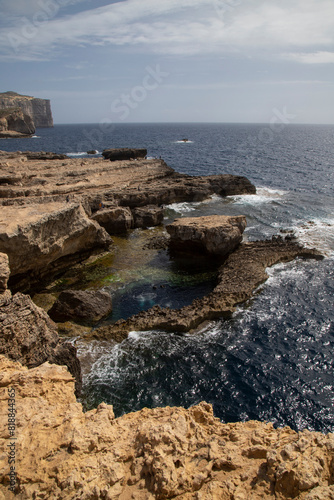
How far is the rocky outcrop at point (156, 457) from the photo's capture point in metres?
8.12

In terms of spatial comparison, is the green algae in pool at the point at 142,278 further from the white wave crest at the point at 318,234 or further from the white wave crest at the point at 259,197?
the white wave crest at the point at 259,197

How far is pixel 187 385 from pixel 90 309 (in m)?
8.99

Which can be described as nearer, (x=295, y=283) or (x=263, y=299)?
(x=263, y=299)

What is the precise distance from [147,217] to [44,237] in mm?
17721

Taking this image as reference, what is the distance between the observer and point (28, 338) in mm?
15547

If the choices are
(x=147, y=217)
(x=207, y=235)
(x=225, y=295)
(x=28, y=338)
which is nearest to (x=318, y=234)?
(x=207, y=235)

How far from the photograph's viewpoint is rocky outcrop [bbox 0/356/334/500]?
812cm

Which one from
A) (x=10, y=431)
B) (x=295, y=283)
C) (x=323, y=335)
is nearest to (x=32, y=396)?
(x=10, y=431)

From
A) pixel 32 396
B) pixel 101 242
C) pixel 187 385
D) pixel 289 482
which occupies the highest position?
pixel 289 482

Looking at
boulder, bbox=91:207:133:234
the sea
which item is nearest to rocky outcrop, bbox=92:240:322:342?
the sea

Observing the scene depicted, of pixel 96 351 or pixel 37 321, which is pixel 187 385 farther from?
pixel 37 321

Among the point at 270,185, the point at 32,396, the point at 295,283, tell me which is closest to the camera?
the point at 32,396

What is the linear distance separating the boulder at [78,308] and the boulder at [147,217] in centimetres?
1968

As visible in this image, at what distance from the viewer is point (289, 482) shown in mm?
7871
